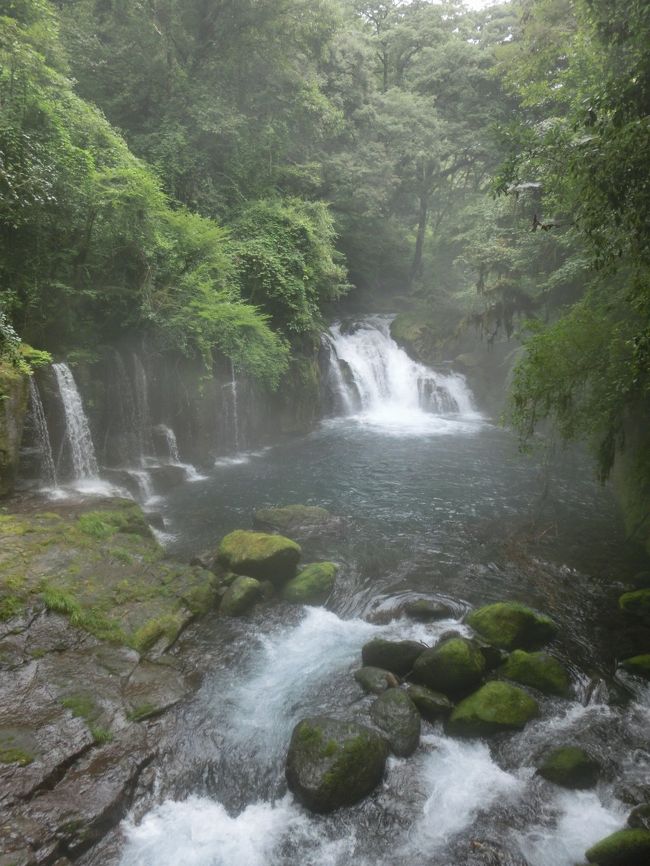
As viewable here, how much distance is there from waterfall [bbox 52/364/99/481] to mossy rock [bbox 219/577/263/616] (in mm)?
6163

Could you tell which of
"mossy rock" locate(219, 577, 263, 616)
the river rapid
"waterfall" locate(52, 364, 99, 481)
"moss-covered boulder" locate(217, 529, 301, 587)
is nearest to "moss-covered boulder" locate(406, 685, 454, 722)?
the river rapid

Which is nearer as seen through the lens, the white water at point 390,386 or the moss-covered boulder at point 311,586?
the moss-covered boulder at point 311,586

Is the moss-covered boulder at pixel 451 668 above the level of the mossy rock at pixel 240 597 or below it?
below

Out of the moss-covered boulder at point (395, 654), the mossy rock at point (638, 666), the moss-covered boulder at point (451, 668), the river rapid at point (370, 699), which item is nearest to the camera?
the river rapid at point (370, 699)

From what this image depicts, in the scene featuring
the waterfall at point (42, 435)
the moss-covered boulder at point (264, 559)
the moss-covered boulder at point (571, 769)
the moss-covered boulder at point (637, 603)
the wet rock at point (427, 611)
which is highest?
the waterfall at point (42, 435)

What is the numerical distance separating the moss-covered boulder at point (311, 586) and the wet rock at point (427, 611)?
1563 mm

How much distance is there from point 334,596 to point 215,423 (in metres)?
9.49

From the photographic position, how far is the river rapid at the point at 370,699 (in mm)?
4984

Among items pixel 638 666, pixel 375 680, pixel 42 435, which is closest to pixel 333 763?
pixel 375 680

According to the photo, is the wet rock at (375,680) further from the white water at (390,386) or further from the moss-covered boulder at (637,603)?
the white water at (390,386)

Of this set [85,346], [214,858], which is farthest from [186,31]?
[214,858]

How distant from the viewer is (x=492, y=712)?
20.4ft

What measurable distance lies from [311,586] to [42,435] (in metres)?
7.39

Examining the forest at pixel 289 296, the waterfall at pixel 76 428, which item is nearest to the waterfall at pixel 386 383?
the forest at pixel 289 296
